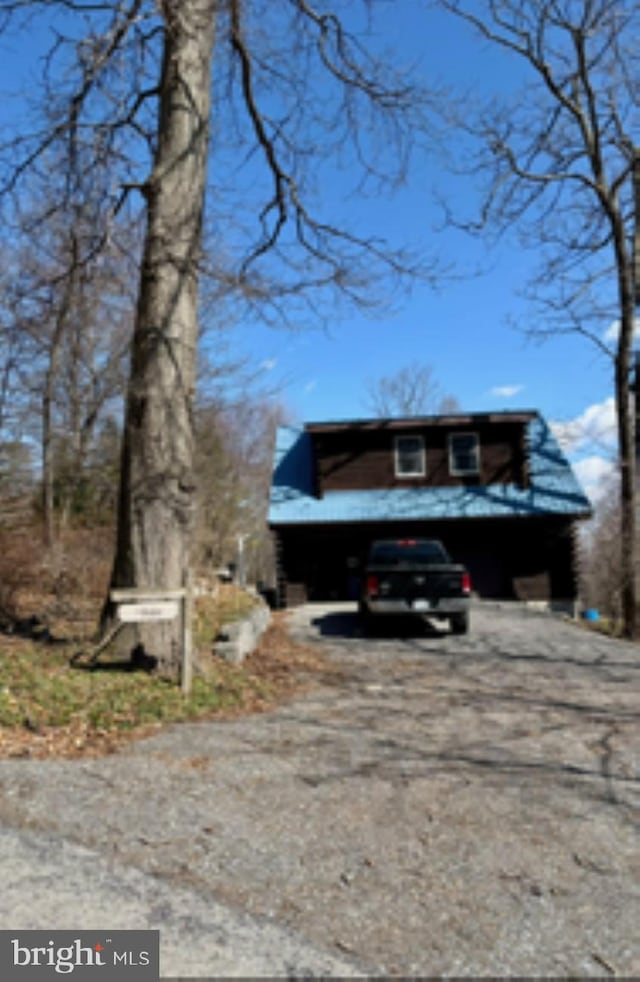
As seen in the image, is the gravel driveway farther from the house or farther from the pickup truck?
the house

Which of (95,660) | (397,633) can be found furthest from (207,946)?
(397,633)

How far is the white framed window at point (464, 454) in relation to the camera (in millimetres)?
21672

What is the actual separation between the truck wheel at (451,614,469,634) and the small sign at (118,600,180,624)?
7223 mm

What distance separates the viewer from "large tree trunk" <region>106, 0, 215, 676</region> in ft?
24.7

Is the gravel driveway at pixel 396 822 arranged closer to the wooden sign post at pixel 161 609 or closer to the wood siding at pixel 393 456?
the wooden sign post at pixel 161 609

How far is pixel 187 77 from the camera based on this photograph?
8.36 metres

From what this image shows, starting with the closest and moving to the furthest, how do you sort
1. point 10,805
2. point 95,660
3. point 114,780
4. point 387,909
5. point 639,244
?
1. point 387,909
2. point 10,805
3. point 114,780
4. point 95,660
5. point 639,244

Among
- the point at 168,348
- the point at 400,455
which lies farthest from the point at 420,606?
the point at 400,455

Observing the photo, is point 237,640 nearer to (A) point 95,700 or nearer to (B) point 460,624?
(A) point 95,700

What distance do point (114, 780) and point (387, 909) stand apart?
2.18 meters

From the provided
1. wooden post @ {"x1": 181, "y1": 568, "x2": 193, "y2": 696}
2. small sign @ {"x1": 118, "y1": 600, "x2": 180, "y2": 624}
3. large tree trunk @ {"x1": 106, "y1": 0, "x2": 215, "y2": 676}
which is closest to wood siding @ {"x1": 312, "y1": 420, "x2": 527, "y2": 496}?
large tree trunk @ {"x1": 106, "y1": 0, "x2": 215, "y2": 676}

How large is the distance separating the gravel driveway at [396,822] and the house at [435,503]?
44.6ft

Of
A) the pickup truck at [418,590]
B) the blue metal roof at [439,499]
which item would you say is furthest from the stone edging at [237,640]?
the blue metal roof at [439,499]

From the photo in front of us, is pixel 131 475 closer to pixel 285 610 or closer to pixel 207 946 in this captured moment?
pixel 207 946
